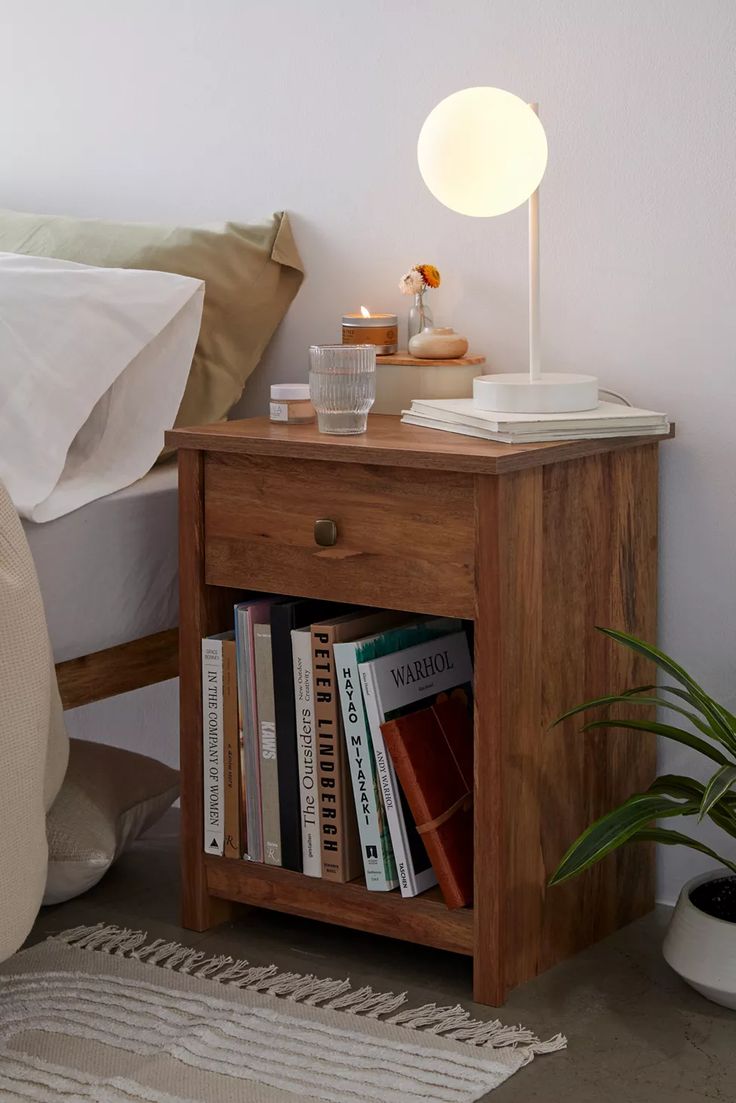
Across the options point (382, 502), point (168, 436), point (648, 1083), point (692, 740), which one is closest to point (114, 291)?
point (168, 436)

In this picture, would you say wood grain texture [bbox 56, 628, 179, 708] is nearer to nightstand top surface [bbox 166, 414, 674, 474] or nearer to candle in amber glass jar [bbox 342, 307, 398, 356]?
nightstand top surface [bbox 166, 414, 674, 474]

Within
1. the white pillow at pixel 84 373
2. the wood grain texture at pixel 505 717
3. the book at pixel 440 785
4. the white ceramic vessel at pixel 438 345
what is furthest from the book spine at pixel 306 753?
the white ceramic vessel at pixel 438 345

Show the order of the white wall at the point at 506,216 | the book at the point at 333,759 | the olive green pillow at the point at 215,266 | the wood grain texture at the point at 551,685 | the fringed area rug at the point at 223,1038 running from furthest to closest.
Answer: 1. the olive green pillow at the point at 215,266
2. the white wall at the point at 506,216
3. the book at the point at 333,759
4. the wood grain texture at the point at 551,685
5. the fringed area rug at the point at 223,1038

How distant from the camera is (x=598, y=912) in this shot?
1.67 m

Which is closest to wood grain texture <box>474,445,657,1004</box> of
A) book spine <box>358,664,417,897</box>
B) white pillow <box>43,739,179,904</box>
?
book spine <box>358,664,417,897</box>

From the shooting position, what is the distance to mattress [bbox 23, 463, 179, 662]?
162cm

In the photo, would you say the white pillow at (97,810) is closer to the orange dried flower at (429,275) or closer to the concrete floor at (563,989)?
the concrete floor at (563,989)

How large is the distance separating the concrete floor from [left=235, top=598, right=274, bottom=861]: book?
0.13m

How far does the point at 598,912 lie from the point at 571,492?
0.52m

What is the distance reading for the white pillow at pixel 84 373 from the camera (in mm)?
1654

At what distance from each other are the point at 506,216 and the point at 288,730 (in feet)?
2.39

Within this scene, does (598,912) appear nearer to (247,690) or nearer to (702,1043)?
(702,1043)

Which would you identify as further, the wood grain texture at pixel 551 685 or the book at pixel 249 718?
the book at pixel 249 718

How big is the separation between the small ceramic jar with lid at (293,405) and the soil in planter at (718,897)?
0.72 m
